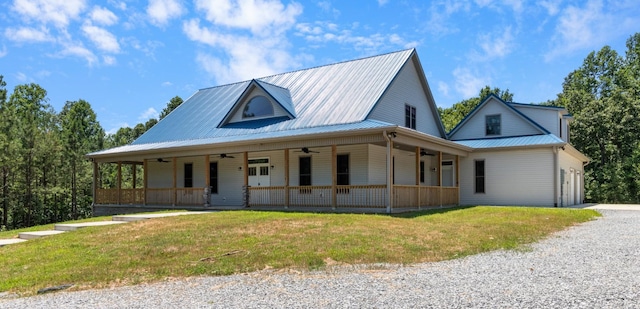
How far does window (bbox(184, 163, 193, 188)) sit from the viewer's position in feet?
82.0

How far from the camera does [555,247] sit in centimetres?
1020

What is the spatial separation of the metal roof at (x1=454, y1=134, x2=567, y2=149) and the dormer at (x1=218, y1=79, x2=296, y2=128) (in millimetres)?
8898

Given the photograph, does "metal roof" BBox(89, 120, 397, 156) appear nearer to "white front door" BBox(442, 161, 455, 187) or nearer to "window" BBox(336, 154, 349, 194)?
"window" BBox(336, 154, 349, 194)

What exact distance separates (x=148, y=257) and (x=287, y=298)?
4.61m

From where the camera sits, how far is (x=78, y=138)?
137 feet

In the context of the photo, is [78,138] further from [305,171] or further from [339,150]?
[339,150]

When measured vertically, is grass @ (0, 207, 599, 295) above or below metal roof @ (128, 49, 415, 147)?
below

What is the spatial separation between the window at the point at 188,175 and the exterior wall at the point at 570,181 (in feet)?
56.0

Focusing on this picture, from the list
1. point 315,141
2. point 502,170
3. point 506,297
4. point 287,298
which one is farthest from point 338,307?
point 502,170

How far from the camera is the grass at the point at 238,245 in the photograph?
8.95m

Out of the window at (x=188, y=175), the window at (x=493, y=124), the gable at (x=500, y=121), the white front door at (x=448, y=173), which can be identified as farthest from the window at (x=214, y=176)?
the window at (x=493, y=124)

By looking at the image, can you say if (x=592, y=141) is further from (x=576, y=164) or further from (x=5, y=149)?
(x=5, y=149)

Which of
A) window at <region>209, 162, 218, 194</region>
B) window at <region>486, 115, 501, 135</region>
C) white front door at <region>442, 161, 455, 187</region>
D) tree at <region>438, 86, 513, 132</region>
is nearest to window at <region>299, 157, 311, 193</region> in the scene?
window at <region>209, 162, 218, 194</region>

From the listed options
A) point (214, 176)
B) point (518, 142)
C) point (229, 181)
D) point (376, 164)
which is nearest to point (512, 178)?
point (518, 142)
